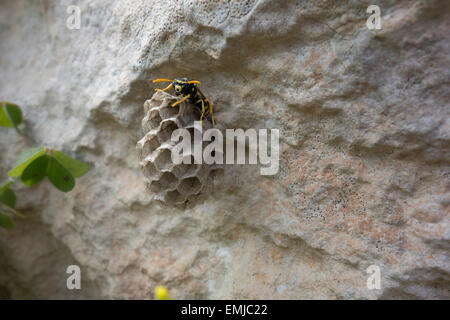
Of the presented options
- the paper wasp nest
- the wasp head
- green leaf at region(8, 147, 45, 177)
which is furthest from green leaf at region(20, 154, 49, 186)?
the wasp head

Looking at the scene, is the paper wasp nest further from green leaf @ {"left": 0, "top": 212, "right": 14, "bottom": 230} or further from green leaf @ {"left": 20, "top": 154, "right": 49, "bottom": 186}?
green leaf @ {"left": 0, "top": 212, "right": 14, "bottom": 230}

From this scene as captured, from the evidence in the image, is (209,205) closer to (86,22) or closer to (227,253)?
(227,253)

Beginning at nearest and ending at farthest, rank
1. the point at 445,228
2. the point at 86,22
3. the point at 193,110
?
the point at 445,228
the point at 193,110
the point at 86,22

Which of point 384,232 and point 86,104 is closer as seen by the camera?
point 384,232

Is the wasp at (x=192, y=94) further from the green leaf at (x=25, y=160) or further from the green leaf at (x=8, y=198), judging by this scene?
the green leaf at (x=8, y=198)

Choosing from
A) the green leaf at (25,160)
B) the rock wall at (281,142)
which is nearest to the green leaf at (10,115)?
the rock wall at (281,142)

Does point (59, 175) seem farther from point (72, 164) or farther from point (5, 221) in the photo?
point (5, 221)

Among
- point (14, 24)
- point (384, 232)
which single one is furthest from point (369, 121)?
point (14, 24)
